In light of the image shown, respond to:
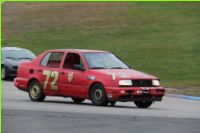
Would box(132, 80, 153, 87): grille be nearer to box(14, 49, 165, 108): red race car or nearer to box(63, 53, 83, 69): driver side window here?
box(14, 49, 165, 108): red race car

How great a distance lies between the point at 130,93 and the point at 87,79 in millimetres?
1163

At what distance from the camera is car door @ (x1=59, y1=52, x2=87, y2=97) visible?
55.2 feet

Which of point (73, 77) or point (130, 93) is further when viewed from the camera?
point (73, 77)

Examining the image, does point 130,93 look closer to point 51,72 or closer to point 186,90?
point 51,72

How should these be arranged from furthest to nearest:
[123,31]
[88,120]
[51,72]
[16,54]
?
[123,31]
[16,54]
[51,72]
[88,120]

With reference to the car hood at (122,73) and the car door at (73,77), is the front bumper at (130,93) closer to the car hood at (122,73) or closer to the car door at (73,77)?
the car hood at (122,73)

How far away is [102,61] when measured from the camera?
1719 cm

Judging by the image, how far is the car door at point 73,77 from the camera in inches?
662

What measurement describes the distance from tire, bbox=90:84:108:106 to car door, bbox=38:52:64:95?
4.24 feet

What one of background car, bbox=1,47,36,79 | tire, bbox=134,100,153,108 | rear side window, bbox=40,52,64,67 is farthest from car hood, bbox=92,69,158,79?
background car, bbox=1,47,36,79

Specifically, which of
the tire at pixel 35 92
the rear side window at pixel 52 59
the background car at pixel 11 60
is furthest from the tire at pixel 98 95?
the background car at pixel 11 60

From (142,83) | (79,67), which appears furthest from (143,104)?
(79,67)

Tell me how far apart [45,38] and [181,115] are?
30582 mm

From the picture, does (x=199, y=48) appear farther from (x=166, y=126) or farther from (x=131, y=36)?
(x=166, y=126)
